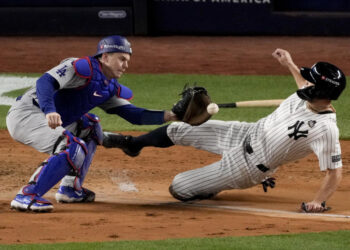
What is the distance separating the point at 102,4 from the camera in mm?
17172

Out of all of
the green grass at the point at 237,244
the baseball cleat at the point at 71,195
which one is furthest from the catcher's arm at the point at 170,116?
the green grass at the point at 237,244

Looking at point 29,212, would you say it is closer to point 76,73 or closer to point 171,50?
point 76,73

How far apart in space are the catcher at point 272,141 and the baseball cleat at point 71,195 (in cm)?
61

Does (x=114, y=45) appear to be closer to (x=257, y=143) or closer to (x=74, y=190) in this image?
(x=74, y=190)

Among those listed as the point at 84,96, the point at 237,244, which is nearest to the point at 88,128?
the point at 84,96

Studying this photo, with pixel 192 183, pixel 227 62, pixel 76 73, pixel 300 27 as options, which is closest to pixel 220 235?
pixel 192 183

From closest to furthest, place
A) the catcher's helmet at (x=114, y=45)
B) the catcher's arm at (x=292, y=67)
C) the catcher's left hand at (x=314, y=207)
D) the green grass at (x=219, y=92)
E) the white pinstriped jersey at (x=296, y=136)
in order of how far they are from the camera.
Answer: the white pinstriped jersey at (x=296, y=136)
the catcher's left hand at (x=314, y=207)
the catcher's helmet at (x=114, y=45)
the catcher's arm at (x=292, y=67)
the green grass at (x=219, y=92)

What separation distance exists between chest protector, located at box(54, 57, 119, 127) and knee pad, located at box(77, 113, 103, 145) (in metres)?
0.13

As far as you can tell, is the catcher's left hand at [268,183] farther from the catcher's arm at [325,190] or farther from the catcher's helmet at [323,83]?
the catcher's helmet at [323,83]

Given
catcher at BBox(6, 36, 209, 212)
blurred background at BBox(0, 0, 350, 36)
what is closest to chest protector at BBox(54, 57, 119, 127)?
catcher at BBox(6, 36, 209, 212)

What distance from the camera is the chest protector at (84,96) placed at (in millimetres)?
6711

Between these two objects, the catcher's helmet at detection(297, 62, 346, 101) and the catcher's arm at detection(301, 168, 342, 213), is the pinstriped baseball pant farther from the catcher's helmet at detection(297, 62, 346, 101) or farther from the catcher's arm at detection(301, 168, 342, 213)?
the catcher's helmet at detection(297, 62, 346, 101)

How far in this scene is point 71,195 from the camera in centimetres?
700

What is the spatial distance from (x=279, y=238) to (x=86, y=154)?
5.73 feet
